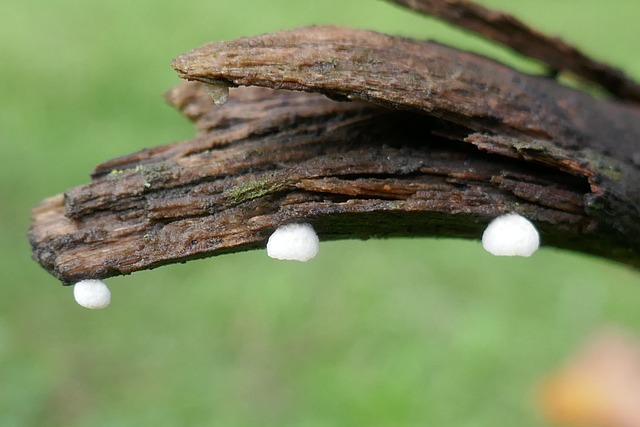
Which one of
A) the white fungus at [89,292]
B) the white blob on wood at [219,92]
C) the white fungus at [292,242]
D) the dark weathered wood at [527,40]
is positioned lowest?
the white fungus at [89,292]

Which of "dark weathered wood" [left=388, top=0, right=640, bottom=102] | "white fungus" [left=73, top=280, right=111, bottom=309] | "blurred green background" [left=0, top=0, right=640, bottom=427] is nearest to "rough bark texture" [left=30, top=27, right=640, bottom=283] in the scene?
"white fungus" [left=73, top=280, right=111, bottom=309]

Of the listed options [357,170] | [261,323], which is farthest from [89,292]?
[261,323]

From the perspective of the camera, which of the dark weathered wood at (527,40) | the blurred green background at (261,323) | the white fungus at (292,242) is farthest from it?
the blurred green background at (261,323)

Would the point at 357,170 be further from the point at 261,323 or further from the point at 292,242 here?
the point at 261,323

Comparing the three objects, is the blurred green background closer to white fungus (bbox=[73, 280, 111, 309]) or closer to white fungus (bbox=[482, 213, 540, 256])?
white fungus (bbox=[73, 280, 111, 309])

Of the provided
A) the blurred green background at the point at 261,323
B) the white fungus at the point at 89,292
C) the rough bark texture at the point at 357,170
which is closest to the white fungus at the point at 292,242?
the rough bark texture at the point at 357,170

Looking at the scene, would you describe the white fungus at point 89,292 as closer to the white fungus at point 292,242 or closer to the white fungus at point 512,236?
the white fungus at point 292,242

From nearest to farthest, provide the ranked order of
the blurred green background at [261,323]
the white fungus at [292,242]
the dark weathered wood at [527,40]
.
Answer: the white fungus at [292,242]
the dark weathered wood at [527,40]
the blurred green background at [261,323]
